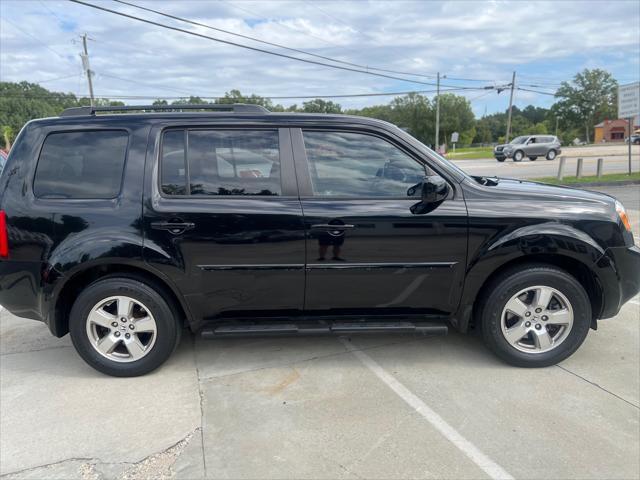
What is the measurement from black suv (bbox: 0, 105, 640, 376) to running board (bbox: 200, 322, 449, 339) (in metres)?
0.01

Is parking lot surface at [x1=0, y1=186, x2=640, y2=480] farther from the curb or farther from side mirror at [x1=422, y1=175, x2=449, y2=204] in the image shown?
the curb

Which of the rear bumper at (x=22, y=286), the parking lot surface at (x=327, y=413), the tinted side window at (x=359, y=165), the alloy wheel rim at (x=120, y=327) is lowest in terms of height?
the parking lot surface at (x=327, y=413)

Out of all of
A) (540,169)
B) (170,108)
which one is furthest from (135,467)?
(540,169)

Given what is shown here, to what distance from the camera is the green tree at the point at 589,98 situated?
9181 cm

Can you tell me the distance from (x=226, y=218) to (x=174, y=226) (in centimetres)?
37

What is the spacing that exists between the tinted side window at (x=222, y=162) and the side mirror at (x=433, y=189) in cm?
103

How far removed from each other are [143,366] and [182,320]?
43 centimetres

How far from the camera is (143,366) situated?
3.54 meters

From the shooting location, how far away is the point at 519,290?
11.3ft

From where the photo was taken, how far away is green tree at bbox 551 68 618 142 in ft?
301

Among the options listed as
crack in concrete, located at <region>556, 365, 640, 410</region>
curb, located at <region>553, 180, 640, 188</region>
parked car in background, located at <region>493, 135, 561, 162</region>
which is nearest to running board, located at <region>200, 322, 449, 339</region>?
crack in concrete, located at <region>556, 365, 640, 410</region>

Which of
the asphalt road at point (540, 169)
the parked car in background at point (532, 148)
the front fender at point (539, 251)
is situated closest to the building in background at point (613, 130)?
the parked car in background at point (532, 148)

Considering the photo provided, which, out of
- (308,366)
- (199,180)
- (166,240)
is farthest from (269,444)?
(199,180)

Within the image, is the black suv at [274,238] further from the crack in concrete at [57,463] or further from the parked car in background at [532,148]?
the parked car in background at [532,148]
